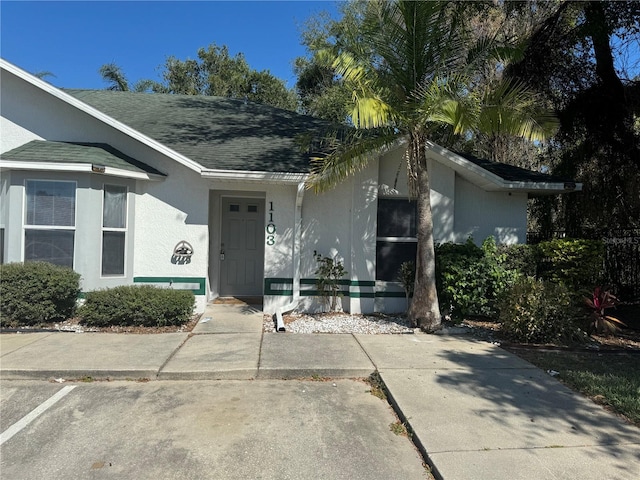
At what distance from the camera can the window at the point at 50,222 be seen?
7770 millimetres

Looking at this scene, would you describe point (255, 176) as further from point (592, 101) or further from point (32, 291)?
point (592, 101)

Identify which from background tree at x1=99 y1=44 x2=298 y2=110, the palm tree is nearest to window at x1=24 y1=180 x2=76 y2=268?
the palm tree

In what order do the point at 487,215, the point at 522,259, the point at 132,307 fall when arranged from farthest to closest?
the point at 487,215 → the point at 522,259 → the point at 132,307

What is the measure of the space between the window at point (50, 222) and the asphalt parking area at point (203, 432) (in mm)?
3318

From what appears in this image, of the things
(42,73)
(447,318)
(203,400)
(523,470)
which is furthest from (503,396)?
(42,73)

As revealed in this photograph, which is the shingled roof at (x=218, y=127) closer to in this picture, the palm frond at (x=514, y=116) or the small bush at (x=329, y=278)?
the small bush at (x=329, y=278)

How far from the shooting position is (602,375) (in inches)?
216

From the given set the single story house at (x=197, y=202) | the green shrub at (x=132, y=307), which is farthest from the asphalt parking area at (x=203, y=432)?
the single story house at (x=197, y=202)

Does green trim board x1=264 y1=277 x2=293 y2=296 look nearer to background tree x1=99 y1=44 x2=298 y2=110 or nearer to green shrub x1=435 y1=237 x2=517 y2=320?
green shrub x1=435 y1=237 x2=517 y2=320

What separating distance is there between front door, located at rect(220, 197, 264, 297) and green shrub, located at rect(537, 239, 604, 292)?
6125 mm

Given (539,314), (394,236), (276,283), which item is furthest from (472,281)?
(276,283)

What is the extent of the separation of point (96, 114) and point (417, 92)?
238 inches

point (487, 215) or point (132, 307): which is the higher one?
point (487, 215)

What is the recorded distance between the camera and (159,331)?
288 inches
